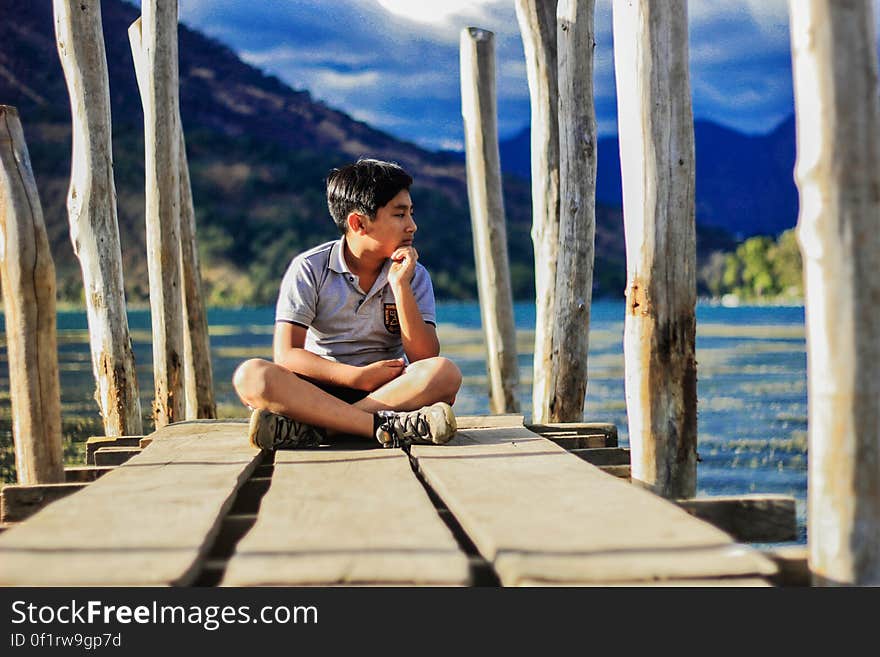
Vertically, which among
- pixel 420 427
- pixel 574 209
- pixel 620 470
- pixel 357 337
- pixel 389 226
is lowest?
pixel 620 470

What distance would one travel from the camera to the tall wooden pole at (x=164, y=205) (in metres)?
6.66

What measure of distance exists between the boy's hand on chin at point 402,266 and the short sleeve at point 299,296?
13.8 inches

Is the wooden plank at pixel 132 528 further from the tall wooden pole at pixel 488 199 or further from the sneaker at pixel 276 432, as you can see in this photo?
the tall wooden pole at pixel 488 199

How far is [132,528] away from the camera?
105 inches

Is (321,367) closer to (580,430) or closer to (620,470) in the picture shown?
(620,470)

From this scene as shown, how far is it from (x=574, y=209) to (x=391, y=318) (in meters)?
1.68

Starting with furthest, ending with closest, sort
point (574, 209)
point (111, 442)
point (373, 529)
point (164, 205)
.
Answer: point (164, 205), point (574, 209), point (111, 442), point (373, 529)

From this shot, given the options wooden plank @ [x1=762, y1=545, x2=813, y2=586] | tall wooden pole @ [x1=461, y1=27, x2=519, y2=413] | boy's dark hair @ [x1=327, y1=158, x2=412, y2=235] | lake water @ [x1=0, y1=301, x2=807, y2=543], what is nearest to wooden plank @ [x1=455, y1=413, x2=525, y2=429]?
boy's dark hair @ [x1=327, y1=158, x2=412, y2=235]

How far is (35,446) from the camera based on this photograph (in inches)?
198

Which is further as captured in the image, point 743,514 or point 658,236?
point 658,236

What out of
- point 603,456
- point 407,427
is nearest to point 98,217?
point 407,427

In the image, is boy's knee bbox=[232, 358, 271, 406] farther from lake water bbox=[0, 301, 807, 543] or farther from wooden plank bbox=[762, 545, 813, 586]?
lake water bbox=[0, 301, 807, 543]
